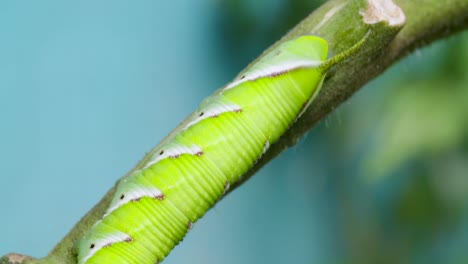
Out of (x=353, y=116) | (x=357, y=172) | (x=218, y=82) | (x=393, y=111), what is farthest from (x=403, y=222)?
(x=218, y=82)

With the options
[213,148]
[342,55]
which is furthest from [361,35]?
[213,148]

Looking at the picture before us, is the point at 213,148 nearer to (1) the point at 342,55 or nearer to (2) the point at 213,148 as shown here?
(2) the point at 213,148

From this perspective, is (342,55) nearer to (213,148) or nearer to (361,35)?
(361,35)

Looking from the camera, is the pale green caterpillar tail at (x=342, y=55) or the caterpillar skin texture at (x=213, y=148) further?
the caterpillar skin texture at (x=213, y=148)

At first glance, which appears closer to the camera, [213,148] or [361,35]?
[361,35]

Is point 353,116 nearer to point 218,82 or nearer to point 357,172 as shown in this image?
point 357,172
